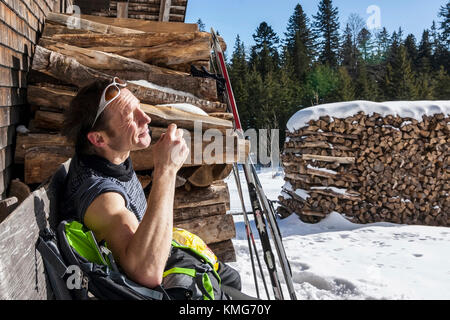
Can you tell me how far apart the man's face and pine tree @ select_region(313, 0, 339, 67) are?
53.9m

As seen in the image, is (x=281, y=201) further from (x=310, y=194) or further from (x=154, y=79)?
(x=154, y=79)

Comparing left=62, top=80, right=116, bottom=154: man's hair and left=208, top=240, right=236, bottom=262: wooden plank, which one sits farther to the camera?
left=208, top=240, right=236, bottom=262: wooden plank

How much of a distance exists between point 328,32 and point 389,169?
51515 mm

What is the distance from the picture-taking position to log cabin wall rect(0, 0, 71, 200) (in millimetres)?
2707

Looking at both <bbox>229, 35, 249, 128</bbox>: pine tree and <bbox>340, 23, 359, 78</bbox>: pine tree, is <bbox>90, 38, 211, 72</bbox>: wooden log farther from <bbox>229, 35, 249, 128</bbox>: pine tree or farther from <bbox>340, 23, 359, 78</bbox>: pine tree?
<bbox>340, 23, 359, 78</bbox>: pine tree

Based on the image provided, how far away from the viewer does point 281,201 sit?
9266mm

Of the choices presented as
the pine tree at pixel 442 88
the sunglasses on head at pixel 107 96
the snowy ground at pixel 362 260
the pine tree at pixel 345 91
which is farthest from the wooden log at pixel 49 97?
the pine tree at pixel 442 88

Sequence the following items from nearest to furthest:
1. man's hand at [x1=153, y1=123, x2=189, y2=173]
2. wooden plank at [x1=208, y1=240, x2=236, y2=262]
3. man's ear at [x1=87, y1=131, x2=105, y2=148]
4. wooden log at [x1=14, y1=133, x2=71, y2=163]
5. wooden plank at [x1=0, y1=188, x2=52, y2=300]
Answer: wooden plank at [x1=0, y1=188, x2=52, y2=300]
man's hand at [x1=153, y1=123, x2=189, y2=173]
man's ear at [x1=87, y1=131, x2=105, y2=148]
wooden log at [x1=14, y1=133, x2=71, y2=163]
wooden plank at [x1=208, y1=240, x2=236, y2=262]

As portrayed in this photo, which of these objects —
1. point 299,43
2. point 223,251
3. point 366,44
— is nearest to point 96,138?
point 223,251

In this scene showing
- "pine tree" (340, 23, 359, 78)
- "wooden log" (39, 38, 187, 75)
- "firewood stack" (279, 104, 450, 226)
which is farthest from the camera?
"pine tree" (340, 23, 359, 78)

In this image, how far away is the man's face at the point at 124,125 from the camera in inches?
62.2

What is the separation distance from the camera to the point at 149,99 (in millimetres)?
3350

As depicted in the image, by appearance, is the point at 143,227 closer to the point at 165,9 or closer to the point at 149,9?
the point at 165,9

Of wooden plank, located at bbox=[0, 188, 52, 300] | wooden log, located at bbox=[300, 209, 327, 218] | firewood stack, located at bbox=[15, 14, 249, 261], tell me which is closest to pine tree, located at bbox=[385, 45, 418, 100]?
wooden log, located at bbox=[300, 209, 327, 218]
